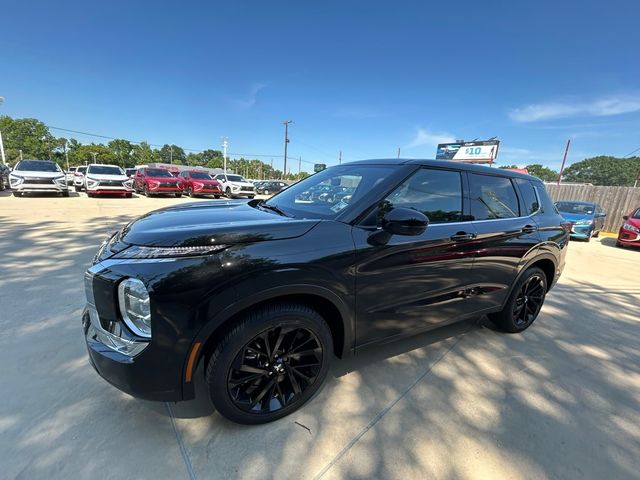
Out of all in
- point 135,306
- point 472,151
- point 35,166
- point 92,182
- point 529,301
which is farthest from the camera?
point 472,151

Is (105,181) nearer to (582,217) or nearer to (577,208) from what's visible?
(582,217)

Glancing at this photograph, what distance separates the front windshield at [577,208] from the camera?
11273mm

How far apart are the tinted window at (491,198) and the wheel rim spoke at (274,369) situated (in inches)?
74.0

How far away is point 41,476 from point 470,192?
3.45 metres

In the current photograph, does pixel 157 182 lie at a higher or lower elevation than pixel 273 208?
lower

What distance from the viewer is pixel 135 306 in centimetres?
161

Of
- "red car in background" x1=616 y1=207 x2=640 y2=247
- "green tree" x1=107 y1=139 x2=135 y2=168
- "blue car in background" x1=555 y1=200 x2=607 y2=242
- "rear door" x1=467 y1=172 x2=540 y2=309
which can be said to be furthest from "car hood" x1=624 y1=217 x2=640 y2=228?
"green tree" x1=107 y1=139 x2=135 y2=168

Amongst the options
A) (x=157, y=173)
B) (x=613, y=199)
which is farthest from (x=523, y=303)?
(x=157, y=173)

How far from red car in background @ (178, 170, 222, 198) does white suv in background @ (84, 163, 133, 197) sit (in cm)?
374

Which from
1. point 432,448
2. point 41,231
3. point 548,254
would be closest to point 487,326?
point 548,254

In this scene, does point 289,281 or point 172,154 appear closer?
point 289,281

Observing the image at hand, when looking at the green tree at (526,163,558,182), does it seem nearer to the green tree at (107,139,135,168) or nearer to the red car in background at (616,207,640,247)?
the red car in background at (616,207,640,247)

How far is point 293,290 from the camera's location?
1.83 m

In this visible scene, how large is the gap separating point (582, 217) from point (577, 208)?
1093mm
